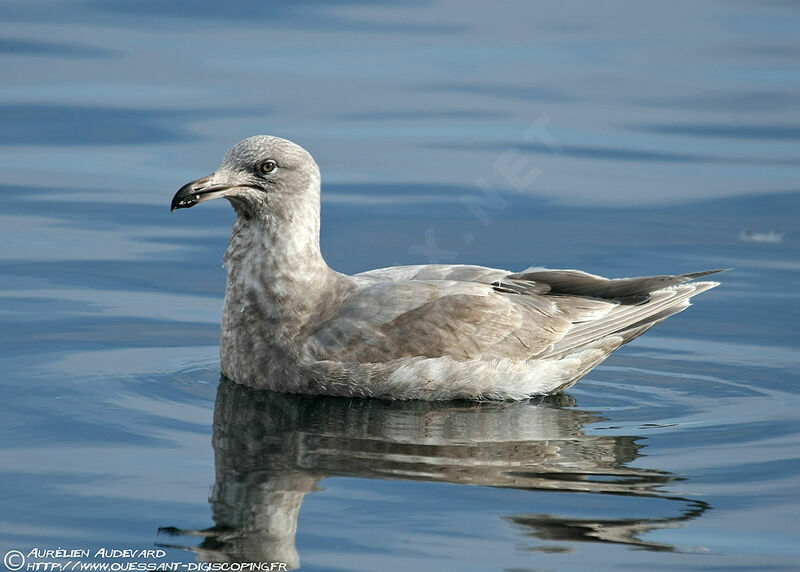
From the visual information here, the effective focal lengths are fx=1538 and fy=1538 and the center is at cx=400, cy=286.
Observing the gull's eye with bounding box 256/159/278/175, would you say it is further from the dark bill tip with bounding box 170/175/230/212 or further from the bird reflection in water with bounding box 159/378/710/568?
the bird reflection in water with bounding box 159/378/710/568

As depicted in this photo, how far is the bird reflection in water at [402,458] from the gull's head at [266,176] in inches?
47.3

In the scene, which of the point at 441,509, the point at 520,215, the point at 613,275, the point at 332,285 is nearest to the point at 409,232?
the point at 520,215

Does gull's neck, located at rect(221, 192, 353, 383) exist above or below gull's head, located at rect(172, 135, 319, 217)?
below

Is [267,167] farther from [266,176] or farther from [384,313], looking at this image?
[384,313]

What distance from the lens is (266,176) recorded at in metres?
10.0

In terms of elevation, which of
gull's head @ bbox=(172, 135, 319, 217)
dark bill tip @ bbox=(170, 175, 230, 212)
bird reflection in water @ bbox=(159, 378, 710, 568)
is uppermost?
gull's head @ bbox=(172, 135, 319, 217)

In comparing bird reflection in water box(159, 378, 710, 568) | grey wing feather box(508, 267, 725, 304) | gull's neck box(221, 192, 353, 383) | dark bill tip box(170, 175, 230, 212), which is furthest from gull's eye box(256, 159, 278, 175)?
grey wing feather box(508, 267, 725, 304)

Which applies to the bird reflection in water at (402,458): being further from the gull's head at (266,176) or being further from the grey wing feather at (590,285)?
the gull's head at (266,176)

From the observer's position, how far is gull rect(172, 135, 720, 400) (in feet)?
31.9

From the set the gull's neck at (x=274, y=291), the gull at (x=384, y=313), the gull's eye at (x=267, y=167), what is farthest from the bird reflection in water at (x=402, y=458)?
the gull's eye at (x=267, y=167)

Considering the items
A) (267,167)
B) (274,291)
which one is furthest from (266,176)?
(274,291)

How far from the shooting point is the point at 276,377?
9758 mm

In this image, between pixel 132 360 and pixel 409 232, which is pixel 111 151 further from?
pixel 132 360

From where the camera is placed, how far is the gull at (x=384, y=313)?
9.71m
